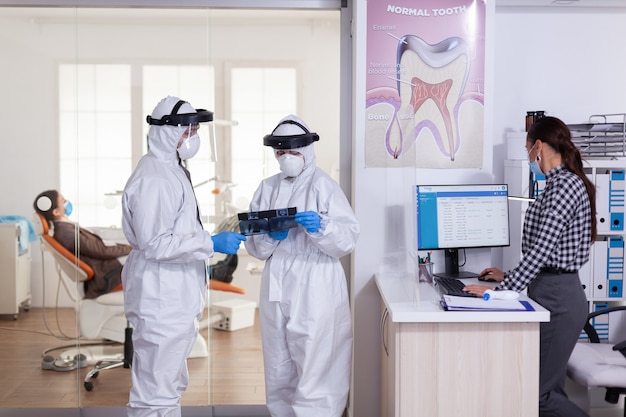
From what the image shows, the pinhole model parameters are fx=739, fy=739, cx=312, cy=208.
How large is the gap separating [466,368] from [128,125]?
6.73 ft

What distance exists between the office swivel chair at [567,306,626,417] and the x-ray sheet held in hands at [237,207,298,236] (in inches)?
53.7

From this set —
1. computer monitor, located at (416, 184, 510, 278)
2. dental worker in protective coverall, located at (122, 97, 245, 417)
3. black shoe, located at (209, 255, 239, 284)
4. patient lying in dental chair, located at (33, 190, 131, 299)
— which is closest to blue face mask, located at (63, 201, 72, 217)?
patient lying in dental chair, located at (33, 190, 131, 299)

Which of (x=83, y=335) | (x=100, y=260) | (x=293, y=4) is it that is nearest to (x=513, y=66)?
(x=293, y=4)

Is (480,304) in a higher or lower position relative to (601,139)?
lower

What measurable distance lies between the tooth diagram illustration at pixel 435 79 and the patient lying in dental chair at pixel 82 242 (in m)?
1.51

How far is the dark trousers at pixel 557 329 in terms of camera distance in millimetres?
2822

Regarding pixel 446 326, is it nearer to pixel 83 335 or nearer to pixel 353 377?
pixel 353 377

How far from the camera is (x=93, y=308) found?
12.3ft

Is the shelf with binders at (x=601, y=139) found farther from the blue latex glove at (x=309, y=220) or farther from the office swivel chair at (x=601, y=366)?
the blue latex glove at (x=309, y=220)

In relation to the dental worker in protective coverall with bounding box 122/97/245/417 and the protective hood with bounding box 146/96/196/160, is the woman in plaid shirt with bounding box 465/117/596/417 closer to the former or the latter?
the dental worker in protective coverall with bounding box 122/97/245/417

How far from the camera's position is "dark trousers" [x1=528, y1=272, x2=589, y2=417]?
2.82 meters

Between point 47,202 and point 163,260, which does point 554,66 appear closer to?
point 163,260

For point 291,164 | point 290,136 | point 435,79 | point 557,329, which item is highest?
point 435,79

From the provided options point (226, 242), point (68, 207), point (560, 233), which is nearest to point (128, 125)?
point (68, 207)
